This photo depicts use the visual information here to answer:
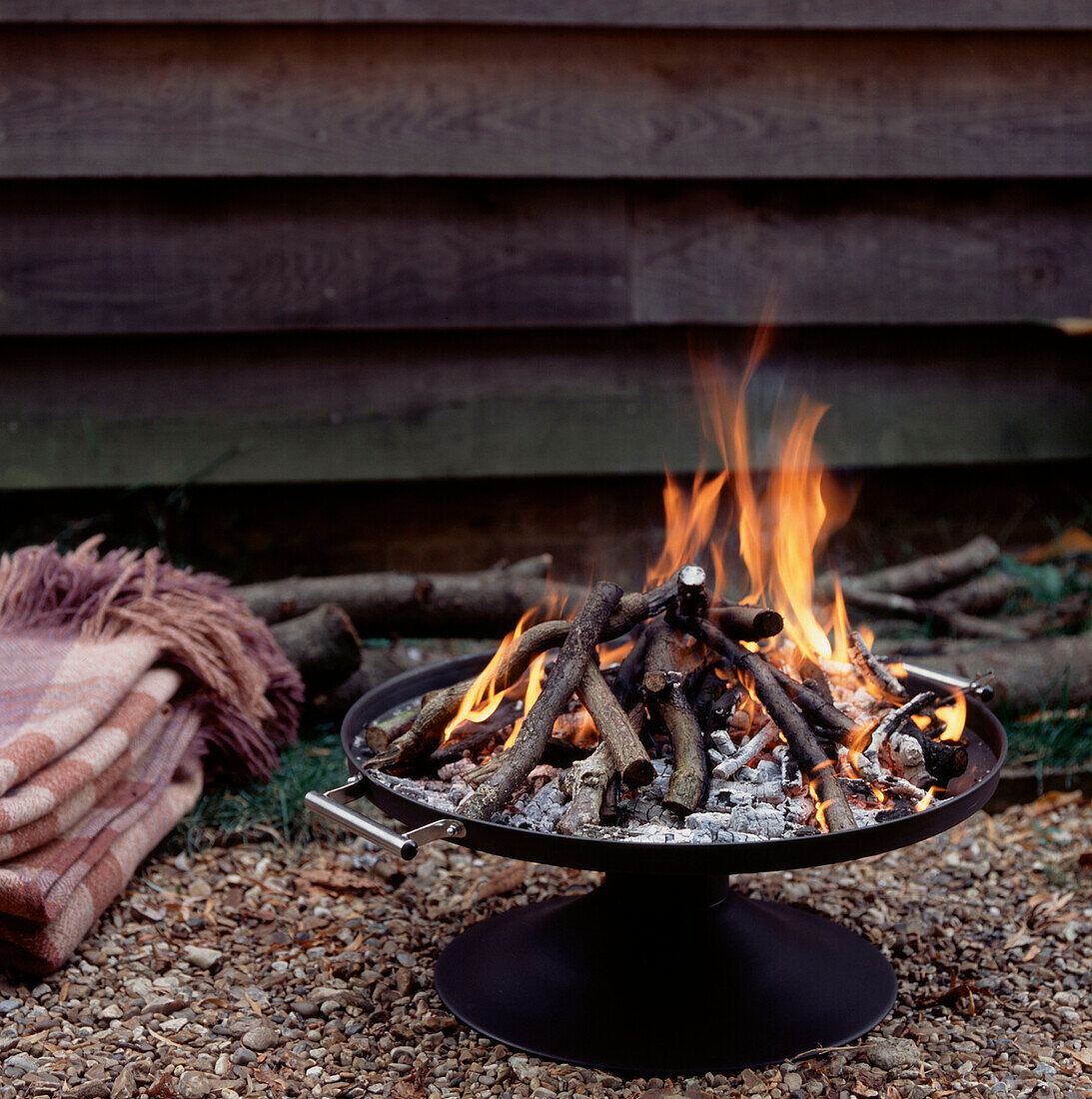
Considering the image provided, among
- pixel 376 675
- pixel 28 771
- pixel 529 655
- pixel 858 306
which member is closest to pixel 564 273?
pixel 858 306

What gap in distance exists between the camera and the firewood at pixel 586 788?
1.39 m

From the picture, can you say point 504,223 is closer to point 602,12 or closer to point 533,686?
point 602,12

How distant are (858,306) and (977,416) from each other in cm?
46

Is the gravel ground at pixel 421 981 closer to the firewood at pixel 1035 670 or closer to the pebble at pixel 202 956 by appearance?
the pebble at pixel 202 956

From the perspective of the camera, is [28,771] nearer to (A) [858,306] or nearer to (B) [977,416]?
(A) [858,306]

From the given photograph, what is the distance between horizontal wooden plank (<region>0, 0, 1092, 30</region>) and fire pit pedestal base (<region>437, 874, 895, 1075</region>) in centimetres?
201

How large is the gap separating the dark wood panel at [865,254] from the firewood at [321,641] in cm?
111

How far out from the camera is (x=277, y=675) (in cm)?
230

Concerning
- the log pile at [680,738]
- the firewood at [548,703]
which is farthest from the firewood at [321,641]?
the firewood at [548,703]

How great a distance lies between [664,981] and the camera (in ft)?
5.33

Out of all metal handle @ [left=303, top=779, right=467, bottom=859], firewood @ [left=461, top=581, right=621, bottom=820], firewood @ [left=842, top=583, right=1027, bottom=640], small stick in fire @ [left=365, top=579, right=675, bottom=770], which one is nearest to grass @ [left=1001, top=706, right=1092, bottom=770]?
firewood @ [left=842, top=583, right=1027, bottom=640]

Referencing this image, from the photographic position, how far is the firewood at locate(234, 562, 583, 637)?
2.58 m

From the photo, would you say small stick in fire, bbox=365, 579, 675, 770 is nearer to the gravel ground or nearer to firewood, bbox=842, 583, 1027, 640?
the gravel ground

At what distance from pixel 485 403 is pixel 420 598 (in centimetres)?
61
